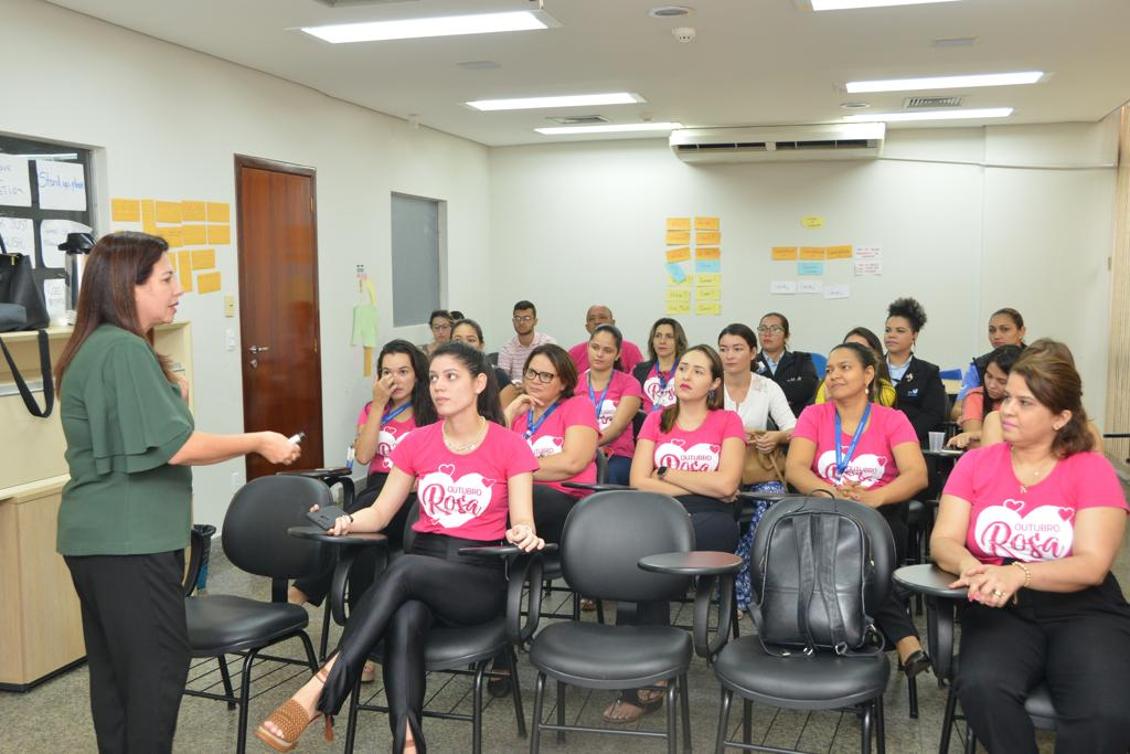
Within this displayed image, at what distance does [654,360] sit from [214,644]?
3729mm

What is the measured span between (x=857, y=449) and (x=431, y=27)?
292 cm

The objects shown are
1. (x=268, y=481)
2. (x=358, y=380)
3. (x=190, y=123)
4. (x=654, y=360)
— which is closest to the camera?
(x=268, y=481)

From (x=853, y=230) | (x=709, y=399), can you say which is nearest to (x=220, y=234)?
(x=709, y=399)

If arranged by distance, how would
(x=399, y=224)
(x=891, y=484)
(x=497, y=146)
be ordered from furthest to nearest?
(x=497, y=146), (x=399, y=224), (x=891, y=484)

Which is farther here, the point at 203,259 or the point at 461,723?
the point at 203,259

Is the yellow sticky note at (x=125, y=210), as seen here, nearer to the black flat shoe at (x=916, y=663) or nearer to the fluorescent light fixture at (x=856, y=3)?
the fluorescent light fixture at (x=856, y=3)

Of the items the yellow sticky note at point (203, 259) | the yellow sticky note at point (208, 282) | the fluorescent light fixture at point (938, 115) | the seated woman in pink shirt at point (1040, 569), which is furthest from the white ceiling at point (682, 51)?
the seated woman in pink shirt at point (1040, 569)

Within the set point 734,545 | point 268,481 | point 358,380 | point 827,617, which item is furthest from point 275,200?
Result: point 827,617

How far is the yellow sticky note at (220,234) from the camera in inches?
226

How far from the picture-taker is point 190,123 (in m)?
5.56

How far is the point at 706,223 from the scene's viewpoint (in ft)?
30.5

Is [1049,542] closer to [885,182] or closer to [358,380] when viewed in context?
[358,380]

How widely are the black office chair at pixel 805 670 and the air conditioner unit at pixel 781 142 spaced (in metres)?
6.10

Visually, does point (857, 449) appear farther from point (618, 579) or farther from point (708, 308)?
point (708, 308)
